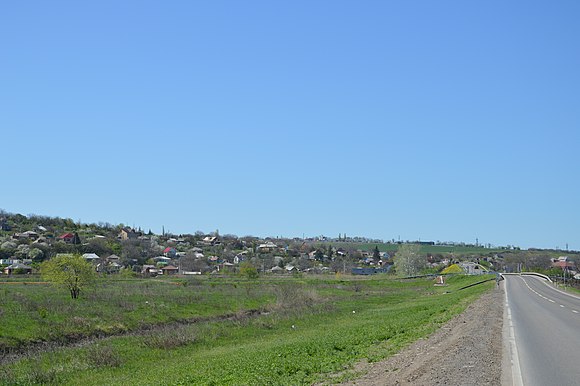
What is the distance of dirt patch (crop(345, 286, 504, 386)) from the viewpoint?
552 inches

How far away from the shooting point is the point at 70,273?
5041cm

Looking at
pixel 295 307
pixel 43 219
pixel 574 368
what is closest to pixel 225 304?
pixel 295 307

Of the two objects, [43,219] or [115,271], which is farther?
[43,219]

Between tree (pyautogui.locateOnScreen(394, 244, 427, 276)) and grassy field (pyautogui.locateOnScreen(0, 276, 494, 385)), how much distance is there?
8074 cm

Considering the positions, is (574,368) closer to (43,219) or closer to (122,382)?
(122,382)

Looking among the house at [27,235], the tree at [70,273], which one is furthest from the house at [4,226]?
the tree at [70,273]

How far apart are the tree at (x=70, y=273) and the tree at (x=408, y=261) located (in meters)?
94.7

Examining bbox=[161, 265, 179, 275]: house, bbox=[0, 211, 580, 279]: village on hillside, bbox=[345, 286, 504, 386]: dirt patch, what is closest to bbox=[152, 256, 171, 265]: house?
bbox=[0, 211, 580, 279]: village on hillside

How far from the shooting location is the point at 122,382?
913 inches

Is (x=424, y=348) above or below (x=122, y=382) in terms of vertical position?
above

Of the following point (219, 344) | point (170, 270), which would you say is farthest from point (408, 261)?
point (219, 344)

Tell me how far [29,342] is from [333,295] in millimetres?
42167

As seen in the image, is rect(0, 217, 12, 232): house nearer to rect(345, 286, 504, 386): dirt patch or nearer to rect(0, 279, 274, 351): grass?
rect(0, 279, 274, 351): grass

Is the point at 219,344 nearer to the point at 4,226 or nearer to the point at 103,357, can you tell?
the point at 103,357
